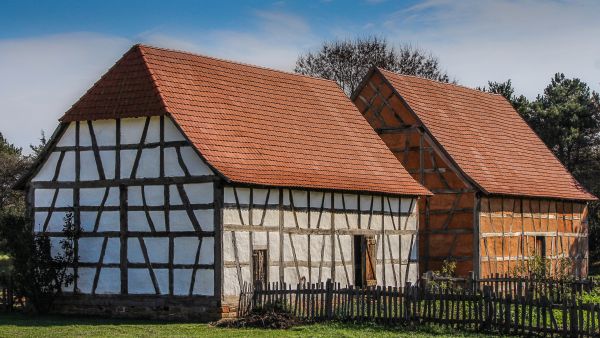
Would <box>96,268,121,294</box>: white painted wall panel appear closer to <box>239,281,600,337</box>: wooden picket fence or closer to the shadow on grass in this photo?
the shadow on grass

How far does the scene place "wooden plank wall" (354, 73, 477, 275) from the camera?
125 ft

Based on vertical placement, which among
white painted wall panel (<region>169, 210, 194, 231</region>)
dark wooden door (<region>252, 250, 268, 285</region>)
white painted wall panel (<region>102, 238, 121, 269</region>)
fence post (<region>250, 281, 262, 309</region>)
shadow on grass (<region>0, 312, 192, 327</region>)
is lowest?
shadow on grass (<region>0, 312, 192, 327</region>)

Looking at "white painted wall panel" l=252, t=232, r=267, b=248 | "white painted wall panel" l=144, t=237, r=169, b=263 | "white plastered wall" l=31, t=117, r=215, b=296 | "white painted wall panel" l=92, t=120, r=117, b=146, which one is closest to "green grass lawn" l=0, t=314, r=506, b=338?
"white plastered wall" l=31, t=117, r=215, b=296

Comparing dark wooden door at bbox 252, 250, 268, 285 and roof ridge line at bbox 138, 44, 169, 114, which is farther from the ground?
roof ridge line at bbox 138, 44, 169, 114

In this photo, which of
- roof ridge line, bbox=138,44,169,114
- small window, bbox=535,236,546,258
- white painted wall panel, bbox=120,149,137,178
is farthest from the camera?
small window, bbox=535,236,546,258

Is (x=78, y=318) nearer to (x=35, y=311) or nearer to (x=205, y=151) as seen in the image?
(x=35, y=311)

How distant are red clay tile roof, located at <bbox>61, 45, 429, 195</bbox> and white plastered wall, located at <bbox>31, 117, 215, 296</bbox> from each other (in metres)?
0.63

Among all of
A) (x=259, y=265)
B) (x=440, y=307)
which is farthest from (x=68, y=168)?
(x=440, y=307)

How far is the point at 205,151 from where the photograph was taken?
28.1 metres

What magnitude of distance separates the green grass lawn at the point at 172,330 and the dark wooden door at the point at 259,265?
9.12 feet

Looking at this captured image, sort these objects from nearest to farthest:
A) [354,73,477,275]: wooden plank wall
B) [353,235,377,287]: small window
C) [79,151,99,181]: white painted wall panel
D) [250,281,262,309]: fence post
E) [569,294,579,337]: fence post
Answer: [569,294,579,337]: fence post, [250,281,262,309]: fence post, [79,151,99,181]: white painted wall panel, [353,235,377,287]: small window, [354,73,477,275]: wooden plank wall

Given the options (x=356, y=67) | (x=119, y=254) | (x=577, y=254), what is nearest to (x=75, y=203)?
(x=119, y=254)

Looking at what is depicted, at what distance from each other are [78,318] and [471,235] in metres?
15.5

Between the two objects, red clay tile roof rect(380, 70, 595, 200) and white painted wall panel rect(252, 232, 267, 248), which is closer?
white painted wall panel rect(252, 232, 267, 248)
